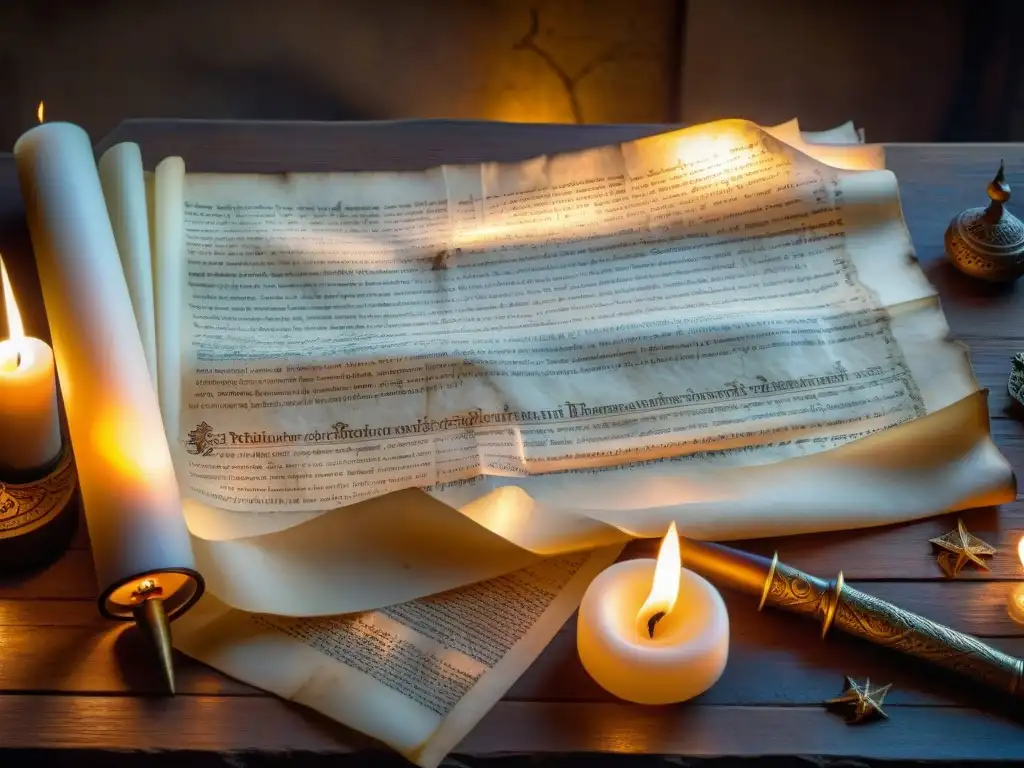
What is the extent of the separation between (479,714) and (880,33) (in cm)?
116

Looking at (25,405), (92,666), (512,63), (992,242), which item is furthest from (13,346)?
(512,63)

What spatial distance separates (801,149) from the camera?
33.7 inches

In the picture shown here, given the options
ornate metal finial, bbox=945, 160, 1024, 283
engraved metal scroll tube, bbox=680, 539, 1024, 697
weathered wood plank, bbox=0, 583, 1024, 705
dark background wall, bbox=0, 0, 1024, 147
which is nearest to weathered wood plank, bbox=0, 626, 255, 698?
weathered wood plank, bbox=0, 583, 1024, 705

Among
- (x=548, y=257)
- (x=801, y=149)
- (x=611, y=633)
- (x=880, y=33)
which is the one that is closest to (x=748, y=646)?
(x=611, y=633)

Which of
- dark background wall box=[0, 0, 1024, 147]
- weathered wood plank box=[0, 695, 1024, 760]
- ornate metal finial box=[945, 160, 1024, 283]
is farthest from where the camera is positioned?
dark background wall box=[0, 0, 1024, 147]

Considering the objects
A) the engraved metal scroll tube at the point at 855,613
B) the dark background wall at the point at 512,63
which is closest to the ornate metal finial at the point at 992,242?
the engraved metal scroll tube at the point at 855,613

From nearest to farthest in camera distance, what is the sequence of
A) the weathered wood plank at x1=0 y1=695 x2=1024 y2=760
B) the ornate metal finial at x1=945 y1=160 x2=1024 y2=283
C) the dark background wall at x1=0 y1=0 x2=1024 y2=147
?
the weathered wood plank at x1=0 y1=695 x2=1024 y2=760 → the ornate metal finial at x1=945 y1=160 x2=1024 y2=283 → the dark background wall at x1=0 y1=0 x2=1024 y2=147

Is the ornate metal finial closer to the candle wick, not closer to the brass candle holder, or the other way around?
the candle wick

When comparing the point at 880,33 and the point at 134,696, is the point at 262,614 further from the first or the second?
the point at 880,33

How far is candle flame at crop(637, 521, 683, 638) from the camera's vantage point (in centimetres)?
53

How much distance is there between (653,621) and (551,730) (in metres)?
0.07

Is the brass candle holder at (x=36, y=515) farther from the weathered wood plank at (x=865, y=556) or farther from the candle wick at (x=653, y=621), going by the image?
the candle wick at (x=653, y=621)

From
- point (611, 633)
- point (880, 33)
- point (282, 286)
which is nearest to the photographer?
point (611, 633)

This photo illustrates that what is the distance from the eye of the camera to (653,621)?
21.5 inches
